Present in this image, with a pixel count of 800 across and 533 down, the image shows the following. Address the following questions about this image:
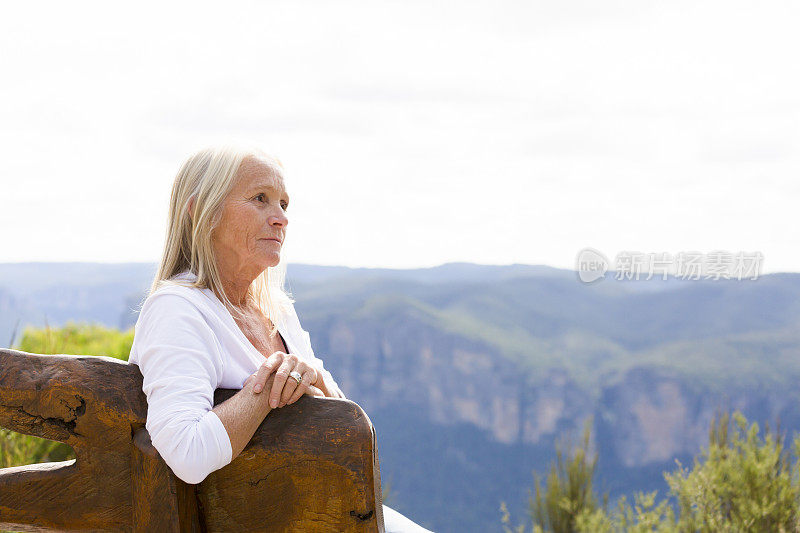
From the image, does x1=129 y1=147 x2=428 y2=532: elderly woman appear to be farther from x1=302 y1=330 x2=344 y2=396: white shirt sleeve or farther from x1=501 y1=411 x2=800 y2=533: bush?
x1=501 y1=411 x2=800 y2=533: bush

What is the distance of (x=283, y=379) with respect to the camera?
1.31 m

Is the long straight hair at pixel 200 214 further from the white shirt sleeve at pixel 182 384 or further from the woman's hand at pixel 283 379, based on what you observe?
the woman's hand at pixel 283 379

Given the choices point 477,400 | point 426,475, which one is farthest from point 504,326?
point 426,475

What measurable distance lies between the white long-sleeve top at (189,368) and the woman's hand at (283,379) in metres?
0.08

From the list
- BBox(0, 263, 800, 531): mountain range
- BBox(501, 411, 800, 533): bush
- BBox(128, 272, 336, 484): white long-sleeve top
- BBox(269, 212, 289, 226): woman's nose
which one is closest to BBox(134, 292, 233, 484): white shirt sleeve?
BBox(128, 272, 336, 484): white long-sleeve top

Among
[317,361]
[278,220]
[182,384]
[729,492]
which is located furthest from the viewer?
[729,492]

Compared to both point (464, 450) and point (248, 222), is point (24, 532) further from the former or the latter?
point (464, 450)

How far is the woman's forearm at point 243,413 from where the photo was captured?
1.26m

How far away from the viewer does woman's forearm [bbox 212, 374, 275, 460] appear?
4.14ft

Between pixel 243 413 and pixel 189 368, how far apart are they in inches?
4.7

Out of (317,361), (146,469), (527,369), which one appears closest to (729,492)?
(317,361)

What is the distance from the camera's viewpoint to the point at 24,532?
1.54 metres

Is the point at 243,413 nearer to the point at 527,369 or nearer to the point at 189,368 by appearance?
the point at 189,368

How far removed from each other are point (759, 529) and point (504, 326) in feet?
136
